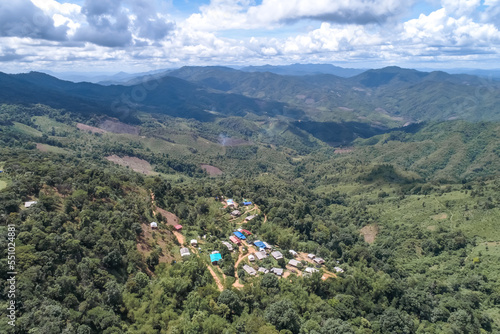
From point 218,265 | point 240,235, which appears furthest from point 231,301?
point 240,235

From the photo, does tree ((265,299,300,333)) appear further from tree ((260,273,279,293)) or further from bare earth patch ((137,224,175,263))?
bare earth patch ((137,224,175,263))

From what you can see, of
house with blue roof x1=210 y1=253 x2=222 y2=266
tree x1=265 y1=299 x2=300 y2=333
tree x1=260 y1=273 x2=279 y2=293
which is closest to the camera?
tree x1=265 y1=299 x2=300 y2=333

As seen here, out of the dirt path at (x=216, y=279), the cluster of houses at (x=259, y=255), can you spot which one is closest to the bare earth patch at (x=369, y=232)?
the cluster of houses at (x=259, y=255)

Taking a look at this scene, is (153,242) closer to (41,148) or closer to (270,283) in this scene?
(270,283)

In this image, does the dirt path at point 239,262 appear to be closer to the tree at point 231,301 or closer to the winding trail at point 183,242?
the winding trail at point 183,242

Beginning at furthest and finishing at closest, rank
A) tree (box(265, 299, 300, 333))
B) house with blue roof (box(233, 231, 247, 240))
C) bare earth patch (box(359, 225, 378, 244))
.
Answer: bare earth patch (box(359, 225, 378, 244)) < house with blue roof (box(233, 231, 247, 240)) < tree (box(265, 299, 300, 333))

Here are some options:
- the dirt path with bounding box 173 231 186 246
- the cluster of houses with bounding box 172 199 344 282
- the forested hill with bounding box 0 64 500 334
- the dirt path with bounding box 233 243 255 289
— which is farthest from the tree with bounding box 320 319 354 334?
the dirt path with bounding box 173 231 186 246
